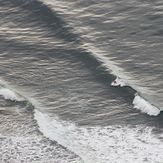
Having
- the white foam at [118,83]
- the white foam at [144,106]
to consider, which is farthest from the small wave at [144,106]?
the white foam at [118,83]

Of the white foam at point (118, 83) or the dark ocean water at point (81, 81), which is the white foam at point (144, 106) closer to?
the dark ocean water at point (81, 81)

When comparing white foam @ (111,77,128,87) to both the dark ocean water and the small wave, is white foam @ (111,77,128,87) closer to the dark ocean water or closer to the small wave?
the dark ocean water

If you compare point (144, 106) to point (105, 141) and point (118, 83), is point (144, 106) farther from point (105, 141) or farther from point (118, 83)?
point (105, 141)

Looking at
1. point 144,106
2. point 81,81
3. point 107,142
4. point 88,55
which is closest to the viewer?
point 107,142

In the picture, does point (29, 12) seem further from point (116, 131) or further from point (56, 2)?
point (116, 131)

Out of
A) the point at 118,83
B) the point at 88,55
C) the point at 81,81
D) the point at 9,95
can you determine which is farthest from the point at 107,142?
the point at 88,55

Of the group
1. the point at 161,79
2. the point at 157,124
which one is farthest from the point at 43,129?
the point at 161,79
